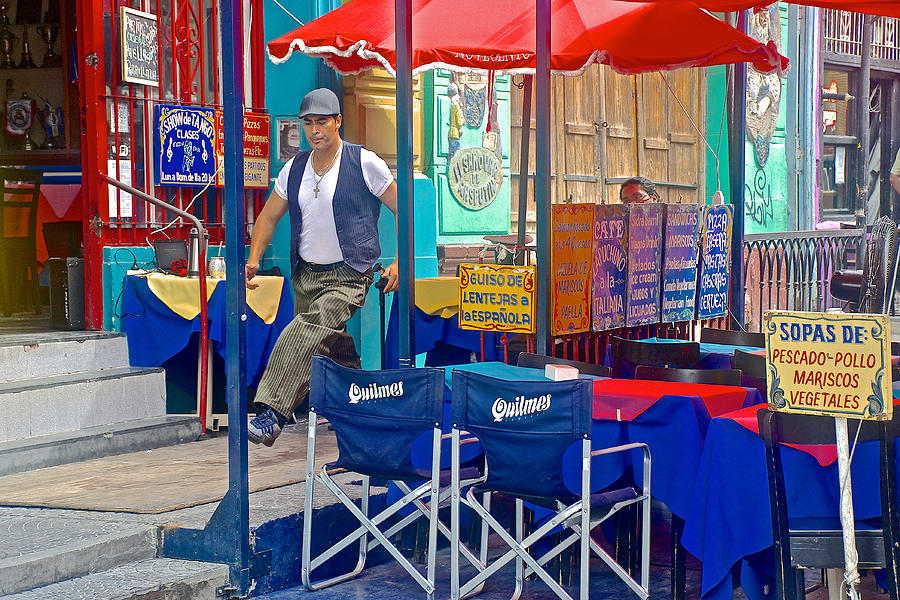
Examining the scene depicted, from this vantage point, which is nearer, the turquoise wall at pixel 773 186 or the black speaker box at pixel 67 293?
the black speaker box at pixel 67 293

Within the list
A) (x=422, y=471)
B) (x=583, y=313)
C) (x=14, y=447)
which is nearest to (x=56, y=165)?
(x=14, y=447)

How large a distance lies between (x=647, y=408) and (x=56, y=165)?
303 inches

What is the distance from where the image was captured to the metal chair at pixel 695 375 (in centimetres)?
528

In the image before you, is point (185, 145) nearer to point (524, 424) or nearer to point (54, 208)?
point (54, 208)

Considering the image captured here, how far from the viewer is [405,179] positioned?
19.9ft

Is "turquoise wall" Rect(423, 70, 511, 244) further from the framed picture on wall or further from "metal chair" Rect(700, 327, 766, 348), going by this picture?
"metal chair" Rect(700, 327, 766, 348)

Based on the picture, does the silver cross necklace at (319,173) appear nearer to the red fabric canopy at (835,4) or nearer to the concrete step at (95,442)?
the concrete step at (95,442)

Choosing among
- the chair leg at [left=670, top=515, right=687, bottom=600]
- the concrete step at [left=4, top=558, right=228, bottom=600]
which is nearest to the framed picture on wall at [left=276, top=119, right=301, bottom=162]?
the concrete step at [left=4, top=558, right=228, bottom=600]

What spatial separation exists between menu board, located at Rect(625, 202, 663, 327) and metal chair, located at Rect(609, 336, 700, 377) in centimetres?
96

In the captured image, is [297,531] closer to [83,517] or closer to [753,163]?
[83,517]

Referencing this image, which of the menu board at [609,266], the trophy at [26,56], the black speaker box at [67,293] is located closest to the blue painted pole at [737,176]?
the menu board at [609,266]

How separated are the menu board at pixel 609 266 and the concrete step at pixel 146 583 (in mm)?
2548

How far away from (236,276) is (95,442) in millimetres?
2219

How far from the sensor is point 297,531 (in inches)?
217
